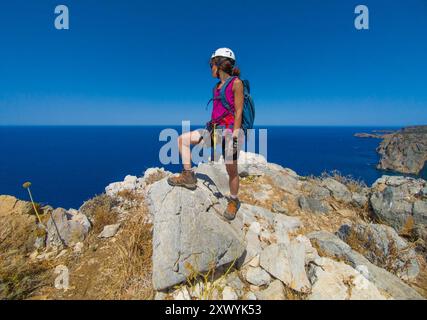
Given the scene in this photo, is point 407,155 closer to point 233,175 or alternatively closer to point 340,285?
point 340,285

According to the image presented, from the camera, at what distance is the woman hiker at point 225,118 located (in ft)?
13.1

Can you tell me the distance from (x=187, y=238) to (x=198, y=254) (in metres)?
0.32

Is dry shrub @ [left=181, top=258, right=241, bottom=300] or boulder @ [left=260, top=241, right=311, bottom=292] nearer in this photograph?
dry shrub @ [left=181, top=258, right=241, bottom=300]

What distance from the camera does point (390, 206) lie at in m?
6.65

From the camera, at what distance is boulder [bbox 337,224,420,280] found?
4547mm

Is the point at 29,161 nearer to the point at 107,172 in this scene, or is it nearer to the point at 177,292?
the point at 107,172

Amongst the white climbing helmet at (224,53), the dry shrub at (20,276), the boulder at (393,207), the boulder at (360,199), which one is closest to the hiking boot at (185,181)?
the white climbing helmet at (224,53)

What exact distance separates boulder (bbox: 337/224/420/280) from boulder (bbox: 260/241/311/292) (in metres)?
2.19

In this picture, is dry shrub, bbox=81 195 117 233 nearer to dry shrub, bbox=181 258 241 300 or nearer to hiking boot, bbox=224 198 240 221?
dry shrub, bbox=181 258 241 300

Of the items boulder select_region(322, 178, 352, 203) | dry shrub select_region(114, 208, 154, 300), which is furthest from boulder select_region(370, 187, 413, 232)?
dry shrub select_region(114, 208, 154, 300)

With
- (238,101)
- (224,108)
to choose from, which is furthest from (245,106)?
(224,108)

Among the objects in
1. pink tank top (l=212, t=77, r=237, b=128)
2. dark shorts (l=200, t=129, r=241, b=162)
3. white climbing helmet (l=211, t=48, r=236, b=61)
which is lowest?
dark shorts (l=200, t=129, r=241, b=162)
